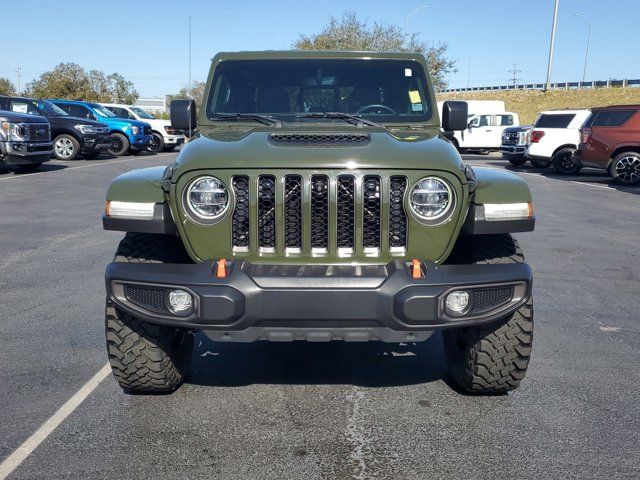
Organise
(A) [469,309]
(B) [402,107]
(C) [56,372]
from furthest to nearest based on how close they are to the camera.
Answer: (B) [402,107] < (C) [56,372] < (A) [469,309]

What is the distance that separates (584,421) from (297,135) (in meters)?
2.13

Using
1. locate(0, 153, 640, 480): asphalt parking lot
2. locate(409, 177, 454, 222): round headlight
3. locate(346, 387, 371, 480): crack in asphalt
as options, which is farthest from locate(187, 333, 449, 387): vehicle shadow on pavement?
locate(409, 177, 454, 222): round headlight

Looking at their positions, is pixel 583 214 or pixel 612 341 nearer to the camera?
pixel 612 341

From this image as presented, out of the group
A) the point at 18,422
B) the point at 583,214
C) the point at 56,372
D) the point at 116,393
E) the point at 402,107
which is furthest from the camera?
the point at 583,214

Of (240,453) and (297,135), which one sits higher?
(297,135)

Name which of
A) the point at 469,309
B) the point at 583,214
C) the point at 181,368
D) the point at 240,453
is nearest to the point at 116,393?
the point at 181,368

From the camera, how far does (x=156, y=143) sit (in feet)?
91.5

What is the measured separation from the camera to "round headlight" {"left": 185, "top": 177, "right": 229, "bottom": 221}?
134 inches

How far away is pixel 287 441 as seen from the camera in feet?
11.1

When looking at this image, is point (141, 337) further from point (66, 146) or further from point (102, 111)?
point (102, 111)

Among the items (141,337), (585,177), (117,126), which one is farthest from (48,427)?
(117,126)

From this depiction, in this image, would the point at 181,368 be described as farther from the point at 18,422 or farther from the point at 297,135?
the point at 297,135

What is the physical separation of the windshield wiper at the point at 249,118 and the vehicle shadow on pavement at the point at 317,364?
4.99ft

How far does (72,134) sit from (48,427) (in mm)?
19053
